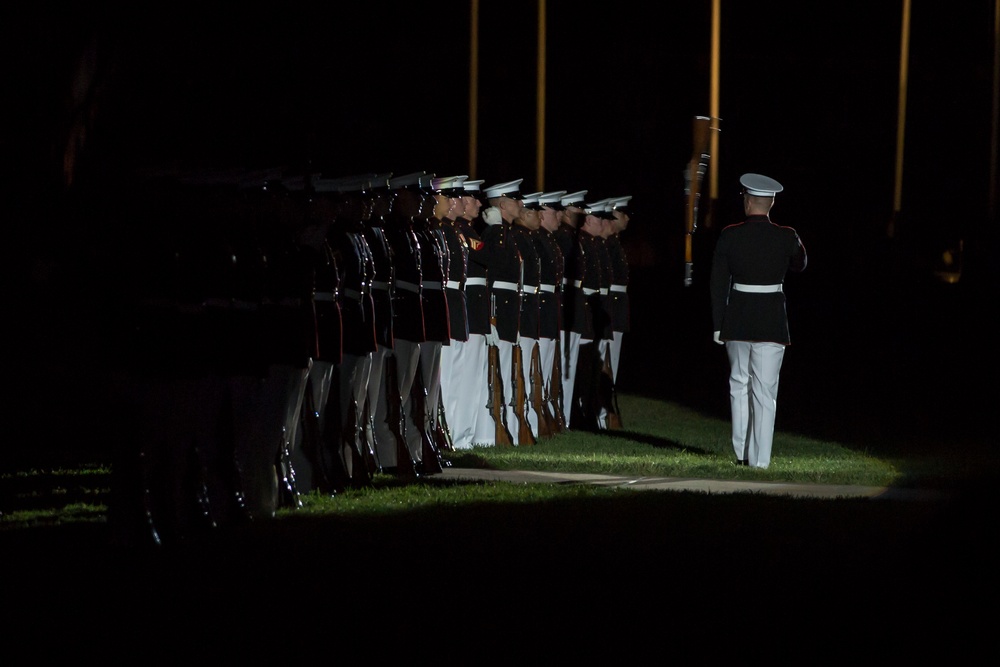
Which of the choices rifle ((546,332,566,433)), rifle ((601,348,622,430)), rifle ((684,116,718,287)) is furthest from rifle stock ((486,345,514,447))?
rifle ((601,348,622,430))

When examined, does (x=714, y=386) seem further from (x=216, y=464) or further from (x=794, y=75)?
(x=794, y=75)

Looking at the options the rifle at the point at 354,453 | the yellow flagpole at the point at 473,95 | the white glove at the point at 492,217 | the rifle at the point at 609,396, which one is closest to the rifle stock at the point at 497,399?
the white glove at the point at 492,217

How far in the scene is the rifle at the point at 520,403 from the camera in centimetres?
1460

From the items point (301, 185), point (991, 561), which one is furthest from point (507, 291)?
point (991, 561)

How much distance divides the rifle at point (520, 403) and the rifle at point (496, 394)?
0.64 ft

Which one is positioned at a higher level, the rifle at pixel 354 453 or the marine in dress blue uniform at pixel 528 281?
the marine in dress blue uniform at pixel 528 281

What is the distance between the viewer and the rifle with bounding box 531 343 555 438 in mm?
15117

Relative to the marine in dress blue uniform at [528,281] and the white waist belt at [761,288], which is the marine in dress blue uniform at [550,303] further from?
the white waist belt at [761,288]

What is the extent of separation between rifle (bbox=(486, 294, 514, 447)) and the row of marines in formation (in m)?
0.02

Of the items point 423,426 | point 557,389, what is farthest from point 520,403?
point 423,426

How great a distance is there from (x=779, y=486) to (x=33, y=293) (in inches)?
451

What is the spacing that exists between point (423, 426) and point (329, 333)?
2.02 meters

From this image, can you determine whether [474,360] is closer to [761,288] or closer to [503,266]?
[503,266]

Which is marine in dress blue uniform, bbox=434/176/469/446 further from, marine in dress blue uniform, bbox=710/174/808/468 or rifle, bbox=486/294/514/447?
marine in dress blue uniform, bbox=710/174/808/468
